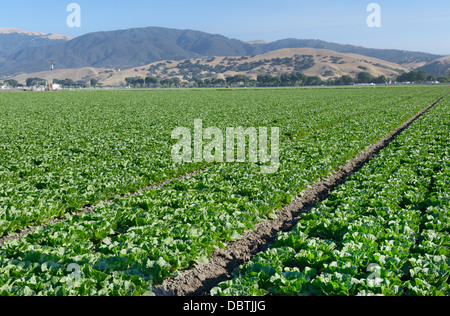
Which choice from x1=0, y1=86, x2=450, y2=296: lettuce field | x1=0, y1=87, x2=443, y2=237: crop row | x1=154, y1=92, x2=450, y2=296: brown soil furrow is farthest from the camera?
x1=0, y1=87, x2=443, y2=237: crop row

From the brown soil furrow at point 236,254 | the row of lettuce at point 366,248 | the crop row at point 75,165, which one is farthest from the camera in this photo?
the crop row at point 75,165

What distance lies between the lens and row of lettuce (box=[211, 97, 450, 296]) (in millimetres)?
5879

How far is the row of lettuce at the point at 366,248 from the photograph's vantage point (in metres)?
5.88

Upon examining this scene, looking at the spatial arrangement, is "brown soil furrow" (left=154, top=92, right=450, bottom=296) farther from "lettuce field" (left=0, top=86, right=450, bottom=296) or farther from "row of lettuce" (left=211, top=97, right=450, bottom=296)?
"row of lettuce" (left=211, top=97, right=450, bottom=296)

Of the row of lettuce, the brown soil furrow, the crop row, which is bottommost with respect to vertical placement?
the brown soil furrow

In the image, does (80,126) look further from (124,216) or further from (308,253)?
(308,253)

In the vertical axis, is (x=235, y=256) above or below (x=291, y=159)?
below

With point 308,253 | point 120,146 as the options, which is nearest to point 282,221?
point 308,253

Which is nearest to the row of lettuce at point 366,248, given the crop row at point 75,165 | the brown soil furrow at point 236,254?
the brown soil furrow at point 236,254

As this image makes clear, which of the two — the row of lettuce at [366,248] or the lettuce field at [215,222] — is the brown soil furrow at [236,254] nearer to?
the lettuce field at [215,222]

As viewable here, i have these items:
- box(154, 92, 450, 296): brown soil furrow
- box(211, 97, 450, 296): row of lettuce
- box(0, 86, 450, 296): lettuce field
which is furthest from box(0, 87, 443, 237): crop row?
box(211, 97, 450, 296): row of lettuce

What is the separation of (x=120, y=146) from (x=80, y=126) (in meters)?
9.92
